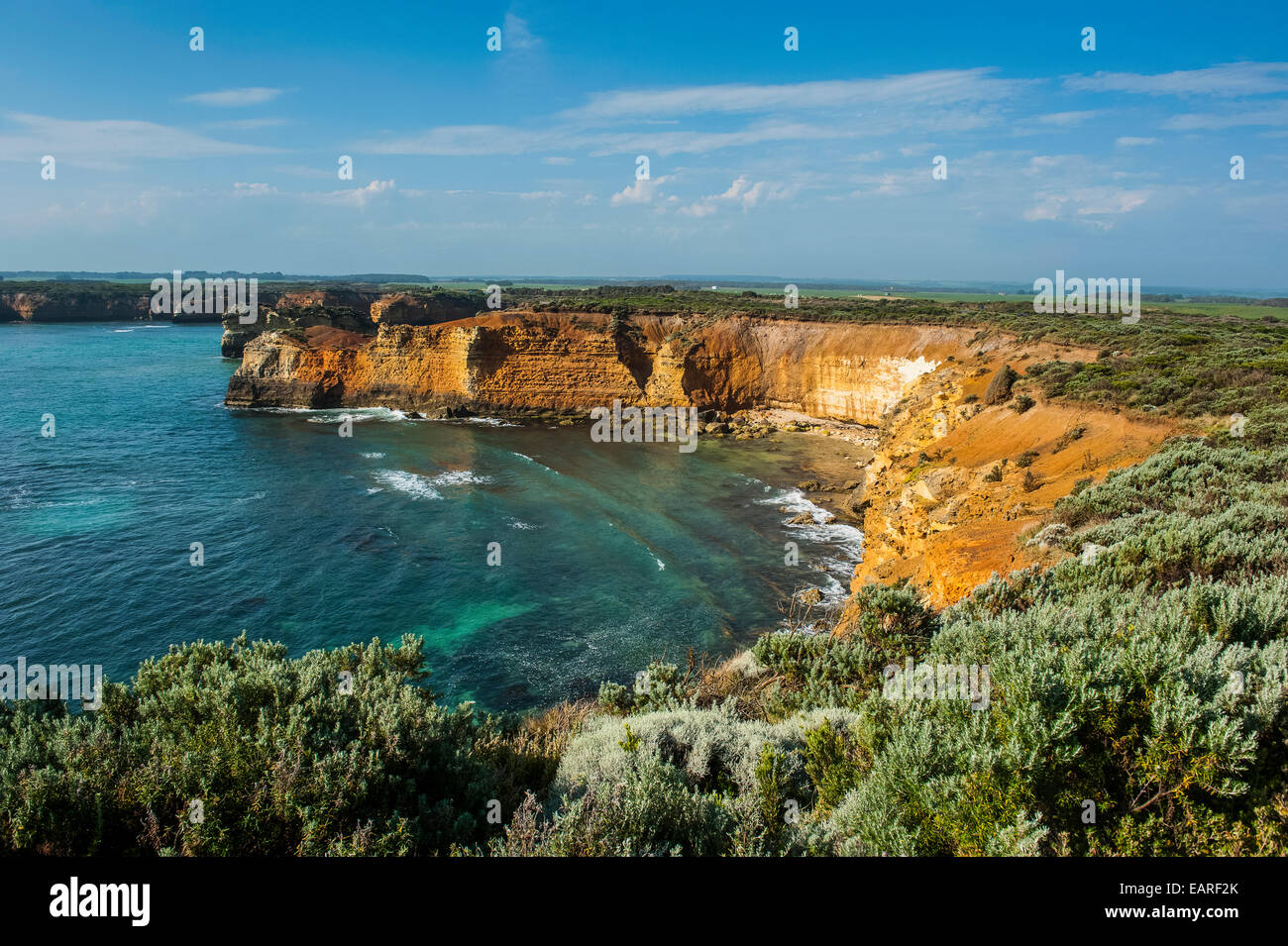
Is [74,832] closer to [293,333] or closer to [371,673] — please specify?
[371,673]

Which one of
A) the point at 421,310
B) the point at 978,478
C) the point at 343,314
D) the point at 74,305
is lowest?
the point at 978,478

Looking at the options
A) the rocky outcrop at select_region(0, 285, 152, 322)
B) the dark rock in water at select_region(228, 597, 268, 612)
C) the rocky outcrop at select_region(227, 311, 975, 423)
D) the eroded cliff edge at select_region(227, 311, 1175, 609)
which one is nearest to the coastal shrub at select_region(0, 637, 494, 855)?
the dark rock in water at select_region(228, 597, 268, 612)

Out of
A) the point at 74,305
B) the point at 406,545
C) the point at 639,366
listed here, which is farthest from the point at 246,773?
the point at 74,305

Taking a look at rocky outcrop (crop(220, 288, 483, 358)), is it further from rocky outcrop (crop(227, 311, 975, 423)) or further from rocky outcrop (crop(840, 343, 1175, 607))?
rocky outcrop (crop(840, 343, 1175, 607))

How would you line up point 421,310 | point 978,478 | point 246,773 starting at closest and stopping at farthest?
point 246,773
point 978,478
point 421,310

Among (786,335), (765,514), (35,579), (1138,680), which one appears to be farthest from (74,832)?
(786,335)

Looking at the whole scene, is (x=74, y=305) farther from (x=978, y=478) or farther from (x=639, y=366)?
(x=978, y=478)

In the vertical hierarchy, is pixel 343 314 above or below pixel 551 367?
above
